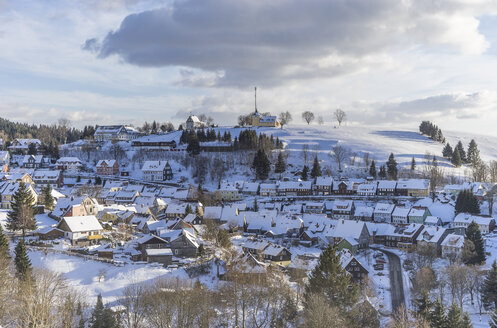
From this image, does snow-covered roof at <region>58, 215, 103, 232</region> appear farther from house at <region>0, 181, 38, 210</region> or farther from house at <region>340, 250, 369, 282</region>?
house at <region>340, 250, 369, 282</region>

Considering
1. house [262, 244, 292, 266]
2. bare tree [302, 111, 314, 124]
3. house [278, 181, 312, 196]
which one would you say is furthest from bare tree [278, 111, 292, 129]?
house [262, 244, 292, 266]

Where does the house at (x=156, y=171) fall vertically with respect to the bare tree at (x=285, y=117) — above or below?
below

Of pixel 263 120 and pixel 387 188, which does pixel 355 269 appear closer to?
pixel 387 188

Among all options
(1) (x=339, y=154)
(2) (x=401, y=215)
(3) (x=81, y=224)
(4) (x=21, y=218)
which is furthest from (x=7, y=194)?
(1) (x=339, y=154)

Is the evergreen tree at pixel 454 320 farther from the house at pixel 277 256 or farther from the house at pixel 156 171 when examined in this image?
the house at pixel 156 171

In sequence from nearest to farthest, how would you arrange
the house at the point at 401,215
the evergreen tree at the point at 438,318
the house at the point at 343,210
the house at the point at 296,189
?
the evergreen tree at the point at 438,318 → the house at the point at 401,215 → the house at the point at 343,210 → the house at the point at 296,189

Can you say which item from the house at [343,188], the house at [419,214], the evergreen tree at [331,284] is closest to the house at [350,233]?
the house at [419,214]

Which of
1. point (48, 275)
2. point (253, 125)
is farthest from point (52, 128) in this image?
point (48, 275)

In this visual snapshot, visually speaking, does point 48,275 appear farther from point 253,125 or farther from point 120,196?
point 253,125
